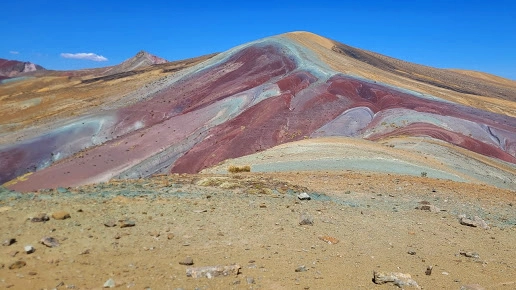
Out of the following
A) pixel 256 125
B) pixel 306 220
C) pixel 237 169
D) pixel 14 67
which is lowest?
pixel 306 220

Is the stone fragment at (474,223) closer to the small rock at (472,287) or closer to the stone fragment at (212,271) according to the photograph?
the small rock at (472,287)

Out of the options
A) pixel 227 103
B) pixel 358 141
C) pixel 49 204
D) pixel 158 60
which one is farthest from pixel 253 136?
pixel 158 60

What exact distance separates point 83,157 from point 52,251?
68.5 feet

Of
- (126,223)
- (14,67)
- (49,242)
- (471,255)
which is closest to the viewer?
(49,242)

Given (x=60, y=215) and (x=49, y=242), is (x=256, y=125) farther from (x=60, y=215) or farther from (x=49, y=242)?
(x=49, y=242)

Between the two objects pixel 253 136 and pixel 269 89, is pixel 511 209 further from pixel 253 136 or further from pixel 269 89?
pixel 269 89

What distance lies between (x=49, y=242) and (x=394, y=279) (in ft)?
14.8

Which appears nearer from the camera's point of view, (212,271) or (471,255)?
(212,271)

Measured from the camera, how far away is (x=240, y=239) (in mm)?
6531

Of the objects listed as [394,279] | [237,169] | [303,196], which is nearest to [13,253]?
[394,279]

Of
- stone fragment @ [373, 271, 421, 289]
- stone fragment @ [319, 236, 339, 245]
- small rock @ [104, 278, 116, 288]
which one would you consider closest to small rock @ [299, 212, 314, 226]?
stone fragment @ [319, 236, 339, 245]

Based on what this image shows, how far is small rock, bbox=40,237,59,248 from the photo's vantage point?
18.1 feet

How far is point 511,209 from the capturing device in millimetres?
10156

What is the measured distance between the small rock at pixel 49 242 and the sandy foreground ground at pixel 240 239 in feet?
0.12
